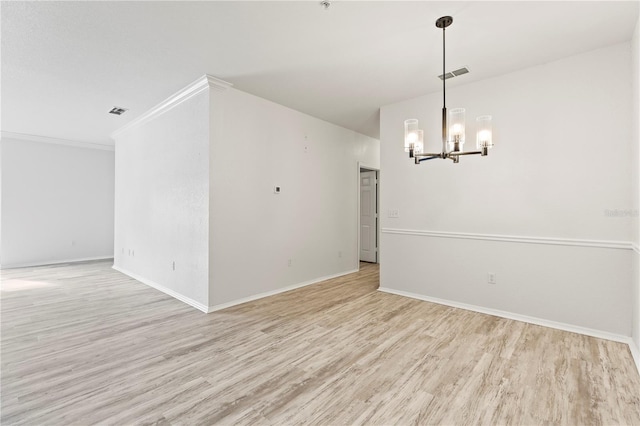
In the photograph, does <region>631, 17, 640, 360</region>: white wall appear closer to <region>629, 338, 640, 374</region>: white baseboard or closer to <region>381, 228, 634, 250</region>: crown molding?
<region>629, 338, 640, 374</region>: white baseboard

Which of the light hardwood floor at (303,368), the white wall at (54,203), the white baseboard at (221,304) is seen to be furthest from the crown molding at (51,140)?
the light hardwood floor at (303,368)

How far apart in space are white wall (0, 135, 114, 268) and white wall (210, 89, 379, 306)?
583 centimetres

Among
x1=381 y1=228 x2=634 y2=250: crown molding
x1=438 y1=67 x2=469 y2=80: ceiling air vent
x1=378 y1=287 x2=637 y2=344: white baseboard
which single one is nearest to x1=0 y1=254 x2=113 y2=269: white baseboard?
x1=381 y1=228 x2=634 y2=250: crown molding

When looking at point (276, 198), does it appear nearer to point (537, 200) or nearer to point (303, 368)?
point (303, 368)

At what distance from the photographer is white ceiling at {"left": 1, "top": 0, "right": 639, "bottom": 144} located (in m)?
2.38

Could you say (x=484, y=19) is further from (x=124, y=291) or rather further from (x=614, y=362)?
(x=124, y=291)

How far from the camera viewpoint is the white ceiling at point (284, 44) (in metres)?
2.38

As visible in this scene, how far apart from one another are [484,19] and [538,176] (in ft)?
5.85

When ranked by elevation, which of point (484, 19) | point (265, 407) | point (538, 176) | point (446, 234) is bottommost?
point (265, 407)

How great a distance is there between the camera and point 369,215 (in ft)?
23.1

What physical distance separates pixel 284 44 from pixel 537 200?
314 centimetres

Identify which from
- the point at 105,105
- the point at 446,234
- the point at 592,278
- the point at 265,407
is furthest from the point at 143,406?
the point at 105,105

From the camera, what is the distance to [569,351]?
2645mm

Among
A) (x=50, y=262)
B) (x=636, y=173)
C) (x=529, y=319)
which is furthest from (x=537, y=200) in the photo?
(x=50, y=262)
